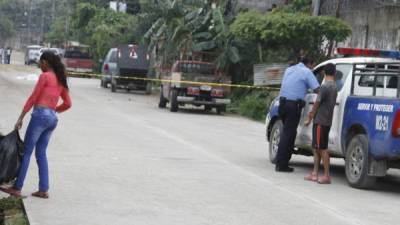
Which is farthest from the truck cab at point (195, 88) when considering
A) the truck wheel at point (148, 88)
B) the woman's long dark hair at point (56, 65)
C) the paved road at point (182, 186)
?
the woman's long dark hair at point (56, 65)

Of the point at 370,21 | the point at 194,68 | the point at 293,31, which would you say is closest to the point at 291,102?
the point at 293,31

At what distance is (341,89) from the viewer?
42.1 feet

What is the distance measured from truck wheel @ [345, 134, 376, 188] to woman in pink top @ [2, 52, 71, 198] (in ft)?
14.1

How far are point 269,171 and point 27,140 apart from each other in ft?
16.3

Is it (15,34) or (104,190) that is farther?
(15,34)

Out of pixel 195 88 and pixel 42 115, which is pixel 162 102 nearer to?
pixel 195 88

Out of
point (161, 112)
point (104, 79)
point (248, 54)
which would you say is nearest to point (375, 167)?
point (161, 112)

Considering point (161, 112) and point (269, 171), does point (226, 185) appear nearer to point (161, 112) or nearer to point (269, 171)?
point (269, 171)

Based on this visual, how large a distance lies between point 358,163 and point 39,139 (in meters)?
4.63

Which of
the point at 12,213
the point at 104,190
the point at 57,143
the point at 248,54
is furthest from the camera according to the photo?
the point at 248,54

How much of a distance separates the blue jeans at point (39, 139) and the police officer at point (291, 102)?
15.3ft

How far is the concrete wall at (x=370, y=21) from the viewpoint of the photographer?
91.1 ft

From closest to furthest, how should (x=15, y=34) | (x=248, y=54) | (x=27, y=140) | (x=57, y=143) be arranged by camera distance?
(x=27, y=140), (x=57, y=143), (x=248, y=54), (x=15, y=34)

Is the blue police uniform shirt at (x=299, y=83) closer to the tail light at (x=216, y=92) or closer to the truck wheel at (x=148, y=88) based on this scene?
the tail light at (x=216, y=92)
